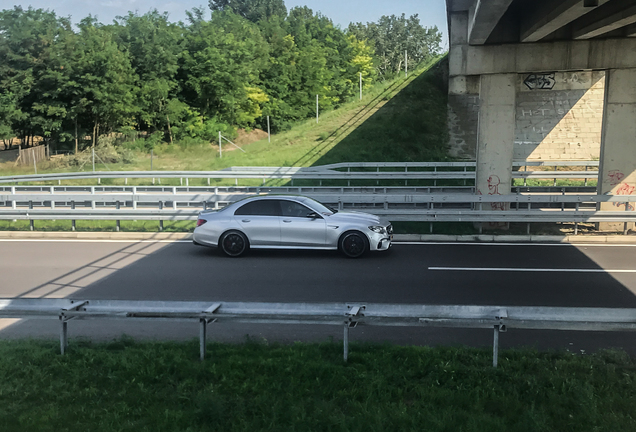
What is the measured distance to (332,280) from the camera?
10.6 m

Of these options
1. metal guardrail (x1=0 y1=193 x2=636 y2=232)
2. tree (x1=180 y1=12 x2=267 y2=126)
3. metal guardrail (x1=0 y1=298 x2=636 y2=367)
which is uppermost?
tree (x1=180 y1=12 x2=267 y2=126)

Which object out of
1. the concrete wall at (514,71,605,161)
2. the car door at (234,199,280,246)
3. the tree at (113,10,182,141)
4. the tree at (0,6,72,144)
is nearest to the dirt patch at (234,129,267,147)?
the tree at (113,10,182,141)

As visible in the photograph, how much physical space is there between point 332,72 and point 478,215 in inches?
2272

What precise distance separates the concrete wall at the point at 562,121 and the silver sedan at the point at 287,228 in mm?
29245

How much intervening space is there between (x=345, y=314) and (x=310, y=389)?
3.14ft

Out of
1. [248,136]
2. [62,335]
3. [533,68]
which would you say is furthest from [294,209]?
[248,136]

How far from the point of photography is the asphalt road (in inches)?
298

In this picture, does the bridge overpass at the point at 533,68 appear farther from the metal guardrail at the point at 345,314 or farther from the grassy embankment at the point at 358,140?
the grassy embankment at the point at 358,140

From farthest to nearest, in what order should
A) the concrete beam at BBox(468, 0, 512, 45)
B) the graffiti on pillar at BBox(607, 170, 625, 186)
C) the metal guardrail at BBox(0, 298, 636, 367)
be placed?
the graffiti on pillar at BBox(607, 170, 625, 186) → the concrete beam at BBox(468, 0, 512, 45) → the metal guardrail at BBox(0, 298, 636, 367)

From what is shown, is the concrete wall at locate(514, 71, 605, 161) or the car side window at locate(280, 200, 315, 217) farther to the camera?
the concrete wall at locate(514, 71, 605, 161)

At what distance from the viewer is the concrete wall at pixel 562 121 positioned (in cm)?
3844

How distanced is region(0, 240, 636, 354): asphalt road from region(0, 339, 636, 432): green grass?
98 centimetres

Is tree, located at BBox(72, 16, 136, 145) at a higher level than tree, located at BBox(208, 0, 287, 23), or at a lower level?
lower

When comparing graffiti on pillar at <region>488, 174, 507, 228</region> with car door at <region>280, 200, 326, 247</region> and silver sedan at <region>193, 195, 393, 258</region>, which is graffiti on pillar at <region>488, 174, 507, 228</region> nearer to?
silver sedan at <region>193, 195, 393, 258</region>
